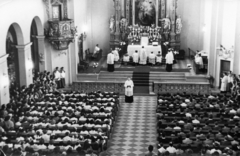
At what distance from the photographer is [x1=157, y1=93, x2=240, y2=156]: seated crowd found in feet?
46.3

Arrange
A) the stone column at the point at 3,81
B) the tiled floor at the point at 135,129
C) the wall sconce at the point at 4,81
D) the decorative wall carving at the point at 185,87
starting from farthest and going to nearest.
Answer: the decorative wall carving at the point at 185,87 < the wall sconce at the point at 4,81 < the stone column at the point at 3,81 < the tiled floor at the point at 135,129

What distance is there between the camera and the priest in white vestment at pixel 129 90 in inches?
913

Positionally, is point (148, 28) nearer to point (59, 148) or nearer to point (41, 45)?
point (41, 45)

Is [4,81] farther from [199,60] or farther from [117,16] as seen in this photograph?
[117,16]

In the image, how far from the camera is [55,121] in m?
17.1

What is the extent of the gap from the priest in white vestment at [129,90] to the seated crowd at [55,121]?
62.4 inches

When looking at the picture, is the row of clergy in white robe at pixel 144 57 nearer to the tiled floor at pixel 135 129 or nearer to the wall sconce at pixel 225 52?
the wall sconce at pixel 225 52

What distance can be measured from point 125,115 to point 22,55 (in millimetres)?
6558

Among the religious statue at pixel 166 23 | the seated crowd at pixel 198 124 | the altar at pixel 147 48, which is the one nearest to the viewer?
the seated crowd at pixel 198 124

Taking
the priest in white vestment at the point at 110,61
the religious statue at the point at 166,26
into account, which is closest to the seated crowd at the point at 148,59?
the priest in white vestment at the point at 110,61

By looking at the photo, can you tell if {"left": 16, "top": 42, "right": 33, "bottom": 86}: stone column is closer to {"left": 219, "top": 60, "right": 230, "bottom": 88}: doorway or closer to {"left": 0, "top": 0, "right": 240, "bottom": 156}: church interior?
{"left": 0, "top": 0, "right": 240, "bottom": 156}: church interior

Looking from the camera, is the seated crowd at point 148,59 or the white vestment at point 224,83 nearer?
the white vestment at point 224,83

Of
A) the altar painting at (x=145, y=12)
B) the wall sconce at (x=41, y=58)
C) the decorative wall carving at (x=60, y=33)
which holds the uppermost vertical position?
the altar painting at (x=145, y=12)

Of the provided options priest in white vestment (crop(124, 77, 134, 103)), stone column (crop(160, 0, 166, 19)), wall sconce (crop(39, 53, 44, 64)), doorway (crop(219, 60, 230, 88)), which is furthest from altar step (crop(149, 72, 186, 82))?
wall sconce (crop(39, 53, 44, 64))
